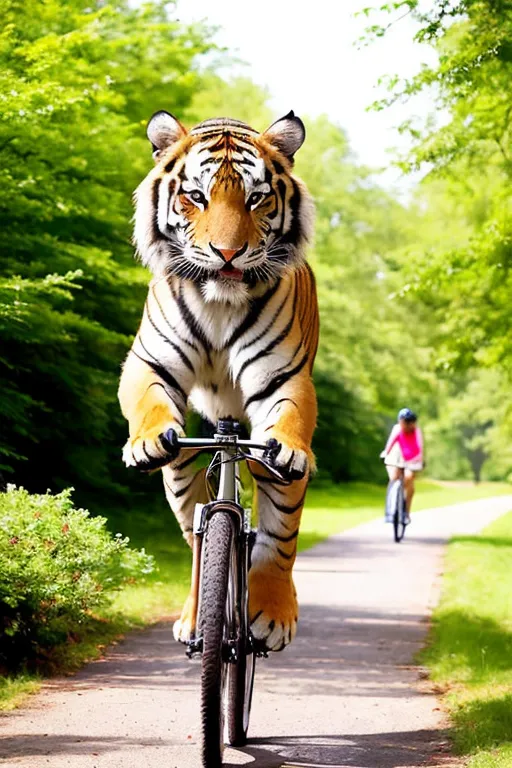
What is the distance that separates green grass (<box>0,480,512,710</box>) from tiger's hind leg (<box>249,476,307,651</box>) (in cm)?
213

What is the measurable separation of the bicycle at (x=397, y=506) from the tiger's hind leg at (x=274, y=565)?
1194 cm

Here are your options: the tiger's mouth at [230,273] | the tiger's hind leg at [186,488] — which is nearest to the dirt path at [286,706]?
the tiger's hind leg at [186,488]

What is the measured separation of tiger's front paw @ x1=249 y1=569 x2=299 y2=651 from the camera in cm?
589

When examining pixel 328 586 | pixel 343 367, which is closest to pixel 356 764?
pixel 328 586

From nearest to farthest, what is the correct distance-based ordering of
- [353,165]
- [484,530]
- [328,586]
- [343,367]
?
[328,586] → [484,530] → [343,367] → [353,165]

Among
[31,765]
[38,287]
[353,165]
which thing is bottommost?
[31,765]

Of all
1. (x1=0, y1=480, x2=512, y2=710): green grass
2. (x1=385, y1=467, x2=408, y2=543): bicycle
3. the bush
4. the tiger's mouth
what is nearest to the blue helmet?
(x1=385, y1=467, x2=408, y2=543): bicycle

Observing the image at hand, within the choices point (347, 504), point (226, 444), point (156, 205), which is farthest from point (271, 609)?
point (347, 504)

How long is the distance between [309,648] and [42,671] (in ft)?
8.00

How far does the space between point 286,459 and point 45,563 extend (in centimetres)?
280

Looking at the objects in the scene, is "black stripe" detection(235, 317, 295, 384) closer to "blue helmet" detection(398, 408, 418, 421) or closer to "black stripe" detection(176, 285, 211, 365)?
"black stripe" detection(176, 285, 211, 365)

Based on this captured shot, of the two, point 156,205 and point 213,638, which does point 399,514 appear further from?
point 213,638

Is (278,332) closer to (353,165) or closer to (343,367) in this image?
(343,367)

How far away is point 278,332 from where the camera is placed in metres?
5.96
